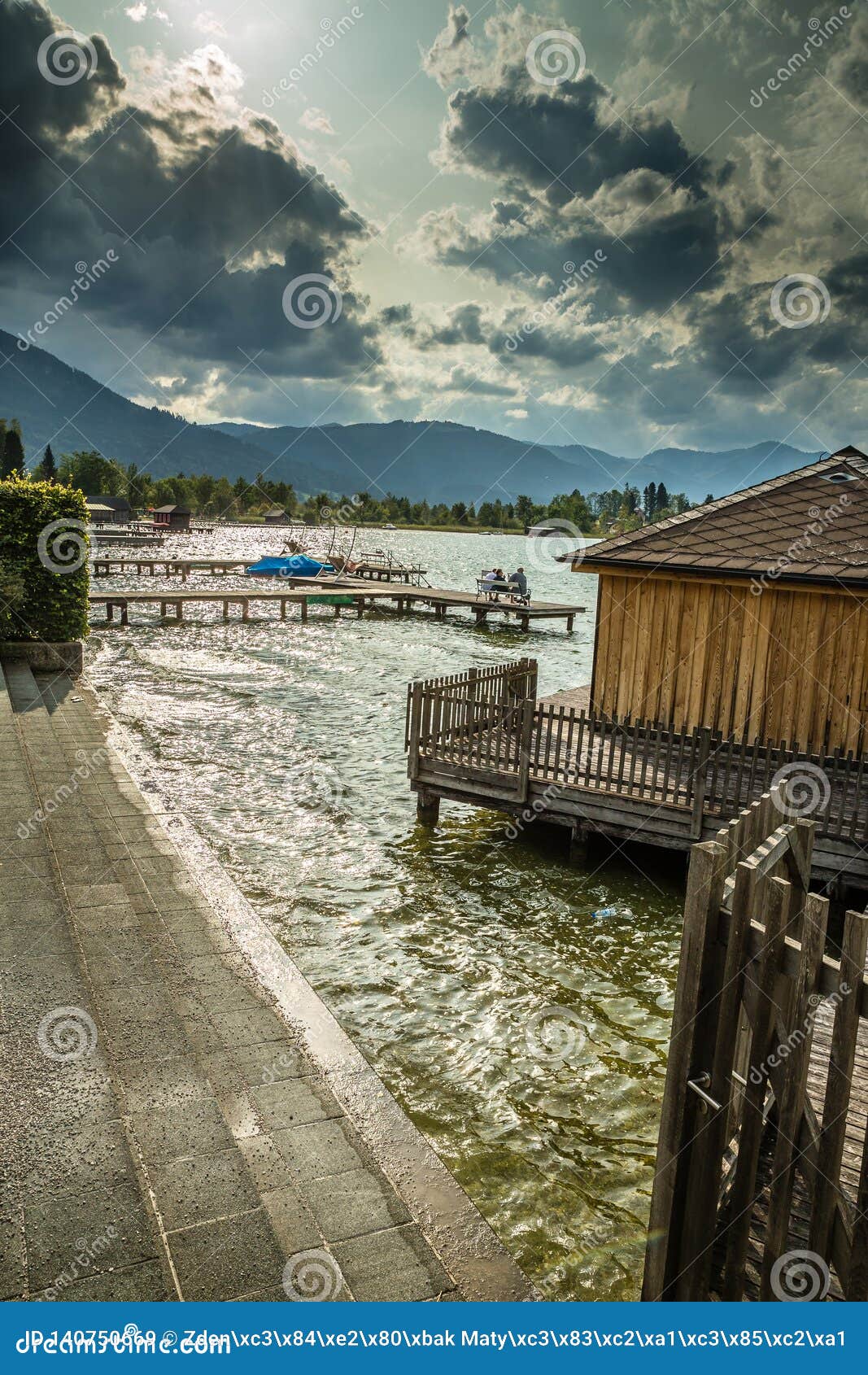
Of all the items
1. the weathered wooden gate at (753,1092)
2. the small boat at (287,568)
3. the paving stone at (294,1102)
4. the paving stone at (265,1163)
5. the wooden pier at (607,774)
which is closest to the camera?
the weathered wooden gate at (753,1092)

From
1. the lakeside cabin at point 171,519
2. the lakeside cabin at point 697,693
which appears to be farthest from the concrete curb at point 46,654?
the lakeside cabin at point 171,519

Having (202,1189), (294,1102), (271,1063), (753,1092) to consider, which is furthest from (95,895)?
(753,1092)

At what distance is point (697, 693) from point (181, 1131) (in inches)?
447

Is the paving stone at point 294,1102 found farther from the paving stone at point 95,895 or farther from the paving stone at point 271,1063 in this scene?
the paving stone at point 95,895

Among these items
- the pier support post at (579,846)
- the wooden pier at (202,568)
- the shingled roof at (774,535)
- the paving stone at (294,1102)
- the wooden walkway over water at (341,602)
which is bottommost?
the pier support post at (579,846)

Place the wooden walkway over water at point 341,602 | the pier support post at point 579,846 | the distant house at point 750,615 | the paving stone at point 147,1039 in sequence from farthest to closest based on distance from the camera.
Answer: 1. the wooden walkway over water at point 341,602
2. the distant house at point 750,615
3. the pier support post at point 579,846
4. the paving stone at point 147,1039

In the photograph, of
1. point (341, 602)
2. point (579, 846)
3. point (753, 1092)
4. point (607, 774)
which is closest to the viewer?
point (753, 1092)

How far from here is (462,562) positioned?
386ft

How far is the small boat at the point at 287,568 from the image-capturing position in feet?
183

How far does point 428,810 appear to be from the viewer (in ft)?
46.3

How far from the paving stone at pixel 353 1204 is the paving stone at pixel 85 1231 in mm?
924

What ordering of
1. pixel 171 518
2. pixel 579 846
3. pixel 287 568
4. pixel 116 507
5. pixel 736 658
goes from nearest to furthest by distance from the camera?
1. pixel 579 846
2. pixel 736 658
3. pixel 287 568
4. pixel 171 518
5. pixel 116 507

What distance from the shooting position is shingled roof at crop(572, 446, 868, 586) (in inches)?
523

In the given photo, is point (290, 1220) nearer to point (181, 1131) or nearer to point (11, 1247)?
point (181, 1131)
